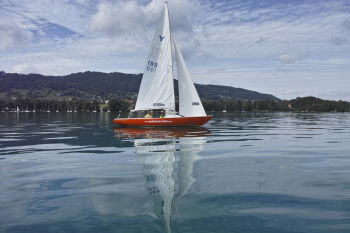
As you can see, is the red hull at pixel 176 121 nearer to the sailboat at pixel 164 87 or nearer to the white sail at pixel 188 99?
the sailboat at pixel 164 87

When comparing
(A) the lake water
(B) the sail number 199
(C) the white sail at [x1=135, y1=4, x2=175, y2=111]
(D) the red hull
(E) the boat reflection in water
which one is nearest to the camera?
(A) the lake water

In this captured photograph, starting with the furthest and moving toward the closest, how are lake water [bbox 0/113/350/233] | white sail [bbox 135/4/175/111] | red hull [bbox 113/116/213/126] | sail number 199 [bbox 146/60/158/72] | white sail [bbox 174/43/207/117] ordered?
1. sail number 199 [bbox 146/60/158/72]
2. white sail [bbox 135/4/175/111]
3. white sail [bbox 174/43/207/117]
4. red hull [bbox 113/116/213/126]
5. lake water [bbox 0/113/350/233]

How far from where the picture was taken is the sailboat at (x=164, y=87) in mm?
35469

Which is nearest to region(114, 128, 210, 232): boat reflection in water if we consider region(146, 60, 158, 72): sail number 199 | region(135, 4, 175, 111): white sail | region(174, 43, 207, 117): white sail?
region(174, 43, 207, 117): white sail

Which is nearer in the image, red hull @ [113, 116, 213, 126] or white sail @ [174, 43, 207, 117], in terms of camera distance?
red hull @ [113, 116, 213, 126]

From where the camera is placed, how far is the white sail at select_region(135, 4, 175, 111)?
37031 millimetres

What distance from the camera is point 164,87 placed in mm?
37000

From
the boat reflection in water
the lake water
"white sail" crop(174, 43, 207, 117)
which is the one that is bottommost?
the lake water

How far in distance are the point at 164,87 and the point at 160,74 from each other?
1728 mm

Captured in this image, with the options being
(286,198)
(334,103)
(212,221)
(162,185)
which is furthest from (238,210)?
(334,103)

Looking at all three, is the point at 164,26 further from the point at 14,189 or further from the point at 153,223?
the point at 153,223

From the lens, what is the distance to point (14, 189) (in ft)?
32.0

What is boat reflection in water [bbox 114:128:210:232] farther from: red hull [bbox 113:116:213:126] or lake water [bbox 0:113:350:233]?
red hull [bbox 113:116:213:126]

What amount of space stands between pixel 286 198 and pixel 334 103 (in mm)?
205002
